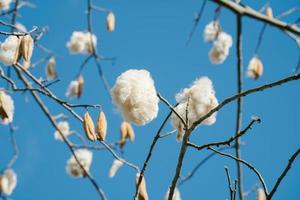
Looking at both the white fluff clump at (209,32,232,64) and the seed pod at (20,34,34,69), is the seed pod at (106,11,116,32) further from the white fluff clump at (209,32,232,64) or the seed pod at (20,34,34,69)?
the seed pod at (20,34,34,69)

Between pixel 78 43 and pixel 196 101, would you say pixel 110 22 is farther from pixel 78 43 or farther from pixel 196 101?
pixel 196 101

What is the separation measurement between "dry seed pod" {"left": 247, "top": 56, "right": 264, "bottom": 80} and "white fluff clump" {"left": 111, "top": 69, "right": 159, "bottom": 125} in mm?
1583

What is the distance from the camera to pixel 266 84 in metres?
0.90

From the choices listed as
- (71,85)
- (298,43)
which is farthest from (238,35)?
(71,85)

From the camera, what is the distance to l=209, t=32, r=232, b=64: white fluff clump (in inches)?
125

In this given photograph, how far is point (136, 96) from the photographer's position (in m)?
1.27

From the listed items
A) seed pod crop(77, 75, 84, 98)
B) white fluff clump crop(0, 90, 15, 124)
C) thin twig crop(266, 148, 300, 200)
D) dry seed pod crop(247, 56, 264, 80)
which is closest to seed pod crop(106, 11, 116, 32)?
seed pod crop(77, 75, 84, 98)

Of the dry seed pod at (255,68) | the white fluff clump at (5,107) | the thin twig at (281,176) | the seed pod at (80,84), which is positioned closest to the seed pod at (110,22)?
the seed pod at (80,84)

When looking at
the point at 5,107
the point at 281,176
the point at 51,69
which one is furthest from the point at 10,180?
the point at 281,176

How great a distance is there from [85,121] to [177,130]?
290mm

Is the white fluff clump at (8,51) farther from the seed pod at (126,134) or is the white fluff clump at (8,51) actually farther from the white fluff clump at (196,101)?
the seed pod at (126,134)

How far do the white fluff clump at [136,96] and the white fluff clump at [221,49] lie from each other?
1.97 meters

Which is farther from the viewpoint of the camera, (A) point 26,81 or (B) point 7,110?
(A) point 26,81

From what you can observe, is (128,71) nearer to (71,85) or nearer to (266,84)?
(266,84)
